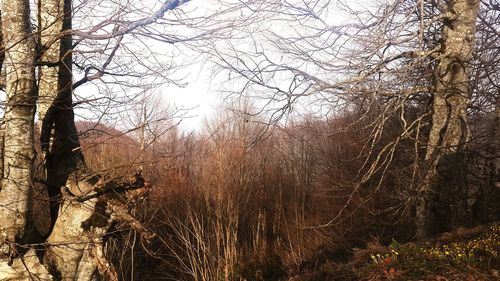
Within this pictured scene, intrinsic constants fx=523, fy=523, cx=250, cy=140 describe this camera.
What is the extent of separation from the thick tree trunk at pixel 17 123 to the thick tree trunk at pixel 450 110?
7.16m

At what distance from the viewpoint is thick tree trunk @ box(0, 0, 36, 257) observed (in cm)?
574

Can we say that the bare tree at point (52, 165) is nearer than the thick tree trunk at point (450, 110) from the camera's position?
Yes

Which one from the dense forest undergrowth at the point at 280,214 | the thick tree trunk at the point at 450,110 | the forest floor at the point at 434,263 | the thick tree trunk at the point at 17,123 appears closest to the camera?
the thick tree trunk at the point at 17,123

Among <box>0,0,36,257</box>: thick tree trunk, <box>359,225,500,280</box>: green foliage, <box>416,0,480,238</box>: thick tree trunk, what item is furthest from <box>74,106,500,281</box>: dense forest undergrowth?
<box>0,0,36,257</box>: thick tree trunk

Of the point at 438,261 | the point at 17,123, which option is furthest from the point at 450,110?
the point at 17,123

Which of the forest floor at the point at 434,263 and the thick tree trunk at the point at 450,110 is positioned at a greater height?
the thick tree trunk at the point at 450,110

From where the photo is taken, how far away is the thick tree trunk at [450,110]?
994 centimetres

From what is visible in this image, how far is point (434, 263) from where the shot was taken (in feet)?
21.3

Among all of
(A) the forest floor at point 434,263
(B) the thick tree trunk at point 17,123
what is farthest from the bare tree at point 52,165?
(A) the forest floor at point 434,263

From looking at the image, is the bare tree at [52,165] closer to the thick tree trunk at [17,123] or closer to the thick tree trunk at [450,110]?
the thick tree trunk at [17,123]

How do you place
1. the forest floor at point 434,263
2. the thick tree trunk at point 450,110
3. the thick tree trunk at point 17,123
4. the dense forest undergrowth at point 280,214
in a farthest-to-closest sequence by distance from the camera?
the thick tree trunk at point 450,110
the dense forest undergrowth at point 280,214
the forest floor at point 434,263
the thick tree trunk at point 17,123

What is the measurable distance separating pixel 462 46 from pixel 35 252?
8.20 meters

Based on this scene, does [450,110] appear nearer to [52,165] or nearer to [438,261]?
[438,261]

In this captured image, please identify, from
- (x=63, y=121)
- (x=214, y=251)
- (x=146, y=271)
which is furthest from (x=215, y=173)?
(x=63, y=121)
